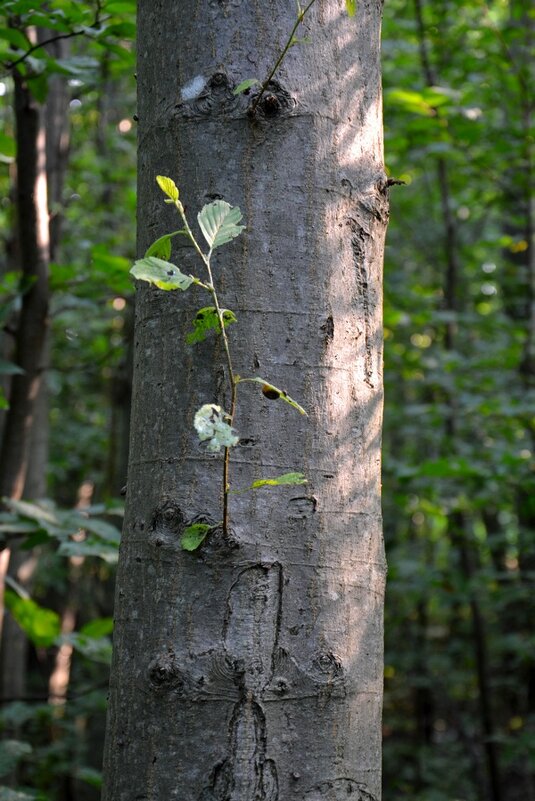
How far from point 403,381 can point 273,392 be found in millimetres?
8274

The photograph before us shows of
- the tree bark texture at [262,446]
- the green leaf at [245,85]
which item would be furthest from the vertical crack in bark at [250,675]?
the green leaf at [245,85]

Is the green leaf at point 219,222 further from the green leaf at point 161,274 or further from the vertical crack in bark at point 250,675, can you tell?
the vertical crack in bark at point 250,675

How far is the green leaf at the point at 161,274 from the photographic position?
0.92 m

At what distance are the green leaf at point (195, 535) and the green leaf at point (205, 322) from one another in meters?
0.24

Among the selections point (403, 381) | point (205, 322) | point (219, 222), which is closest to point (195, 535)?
point (205, 322)

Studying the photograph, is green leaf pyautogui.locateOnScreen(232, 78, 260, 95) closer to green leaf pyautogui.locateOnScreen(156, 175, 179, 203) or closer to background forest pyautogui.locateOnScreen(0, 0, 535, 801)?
green leaf pyautogui.locateOnScreen(156, 175, 179, 203)

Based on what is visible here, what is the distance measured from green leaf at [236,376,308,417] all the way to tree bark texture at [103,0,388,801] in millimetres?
20

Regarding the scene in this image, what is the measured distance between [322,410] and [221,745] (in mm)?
440

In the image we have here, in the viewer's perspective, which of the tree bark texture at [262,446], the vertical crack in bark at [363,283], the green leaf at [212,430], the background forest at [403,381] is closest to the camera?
the green leaf at [212,430]

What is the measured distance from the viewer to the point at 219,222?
971 mm

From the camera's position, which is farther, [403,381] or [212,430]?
[403,381]

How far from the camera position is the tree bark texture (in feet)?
3.20

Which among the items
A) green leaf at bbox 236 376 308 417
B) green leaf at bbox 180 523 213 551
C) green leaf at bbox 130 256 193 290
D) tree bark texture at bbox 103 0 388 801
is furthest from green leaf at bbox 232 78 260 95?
green leaf at bbox 180 523 213 551

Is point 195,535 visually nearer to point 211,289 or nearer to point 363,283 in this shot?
point 211,289
